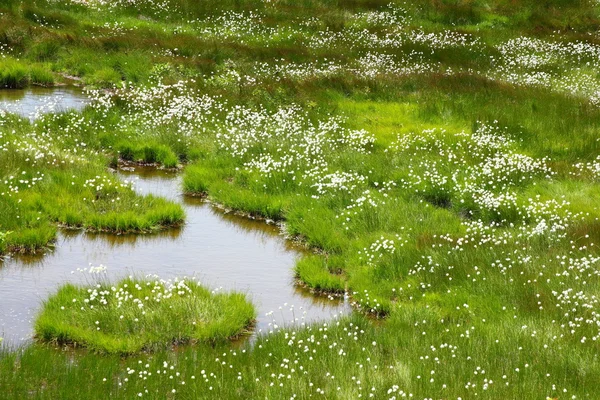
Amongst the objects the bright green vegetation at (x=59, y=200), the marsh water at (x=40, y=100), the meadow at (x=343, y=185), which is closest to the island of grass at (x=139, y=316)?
the meadow at (x=343, y=185)

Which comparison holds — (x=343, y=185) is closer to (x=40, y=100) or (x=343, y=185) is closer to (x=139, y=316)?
(x=139, y=316)

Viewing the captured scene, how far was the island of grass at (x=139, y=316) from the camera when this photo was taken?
32.7 feet

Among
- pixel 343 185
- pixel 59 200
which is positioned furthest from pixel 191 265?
pixel 343 185

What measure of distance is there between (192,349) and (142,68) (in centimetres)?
1616

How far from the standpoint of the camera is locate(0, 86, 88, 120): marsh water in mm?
19625

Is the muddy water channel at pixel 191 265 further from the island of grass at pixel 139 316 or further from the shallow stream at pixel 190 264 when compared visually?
the island of grass at pixel 139 316

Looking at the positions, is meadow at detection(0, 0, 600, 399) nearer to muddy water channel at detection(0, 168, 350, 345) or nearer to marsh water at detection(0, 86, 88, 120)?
muddy water channel at detection(0, 168, 350, 345)

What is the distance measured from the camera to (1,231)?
41.8ft

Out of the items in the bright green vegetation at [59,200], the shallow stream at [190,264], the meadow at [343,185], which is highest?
the meadow at [343,185]

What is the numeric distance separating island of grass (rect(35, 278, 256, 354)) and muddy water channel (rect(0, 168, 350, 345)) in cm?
40

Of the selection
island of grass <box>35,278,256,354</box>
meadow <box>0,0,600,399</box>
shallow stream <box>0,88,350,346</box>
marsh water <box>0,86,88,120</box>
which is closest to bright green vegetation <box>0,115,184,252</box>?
meadow <box>0,0,600,399</box>

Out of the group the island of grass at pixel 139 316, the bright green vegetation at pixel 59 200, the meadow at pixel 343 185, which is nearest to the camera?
the meadow at pixel 343 185

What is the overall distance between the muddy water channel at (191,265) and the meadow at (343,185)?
35cm

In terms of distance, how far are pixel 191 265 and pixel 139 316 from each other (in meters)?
2.54
